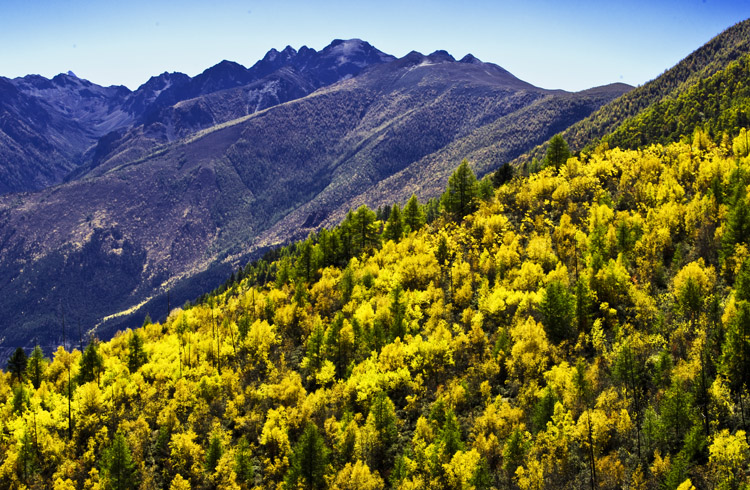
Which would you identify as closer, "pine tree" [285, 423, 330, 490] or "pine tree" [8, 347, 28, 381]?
"pine tree" [285, 423, 330, 490]

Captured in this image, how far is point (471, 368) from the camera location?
3570 inches

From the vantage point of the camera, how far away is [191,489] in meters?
86.5

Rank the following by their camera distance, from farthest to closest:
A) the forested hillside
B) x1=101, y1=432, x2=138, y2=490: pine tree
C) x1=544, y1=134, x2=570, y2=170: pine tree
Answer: x1=544, y1=134, x2=570, y2=170: pine tree, x1=101, y1=432, x2=138, y2=490: pine tree, the forested hillside

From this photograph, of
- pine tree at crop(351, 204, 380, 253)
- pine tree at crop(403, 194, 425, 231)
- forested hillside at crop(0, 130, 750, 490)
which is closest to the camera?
forested hillside at crop(0, 130, 750, 490)

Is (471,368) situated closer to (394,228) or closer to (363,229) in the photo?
(363,229)

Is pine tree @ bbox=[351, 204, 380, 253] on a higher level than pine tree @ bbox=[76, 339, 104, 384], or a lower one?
higher

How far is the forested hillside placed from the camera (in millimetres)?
70188

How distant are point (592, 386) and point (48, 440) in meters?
89.0

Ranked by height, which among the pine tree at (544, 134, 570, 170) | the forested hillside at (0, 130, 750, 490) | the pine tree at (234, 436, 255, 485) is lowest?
the pine tree at (234, 436, 255, 485)

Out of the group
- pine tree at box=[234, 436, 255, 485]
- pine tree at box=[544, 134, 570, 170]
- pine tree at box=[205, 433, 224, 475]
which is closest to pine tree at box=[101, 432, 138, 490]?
pine tree at box=[205, 433, 224, 475]

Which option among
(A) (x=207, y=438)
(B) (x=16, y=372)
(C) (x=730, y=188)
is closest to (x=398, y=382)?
(A) (x=207, y=438)

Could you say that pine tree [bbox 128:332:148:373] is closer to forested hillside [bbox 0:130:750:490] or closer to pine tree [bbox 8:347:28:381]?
forested hillside [bbox 0:130:750:490]

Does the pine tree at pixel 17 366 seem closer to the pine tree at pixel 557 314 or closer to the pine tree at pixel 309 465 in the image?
the pine tree at pixel 309 465

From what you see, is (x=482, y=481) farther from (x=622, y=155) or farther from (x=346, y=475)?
(x=622, y=155)
